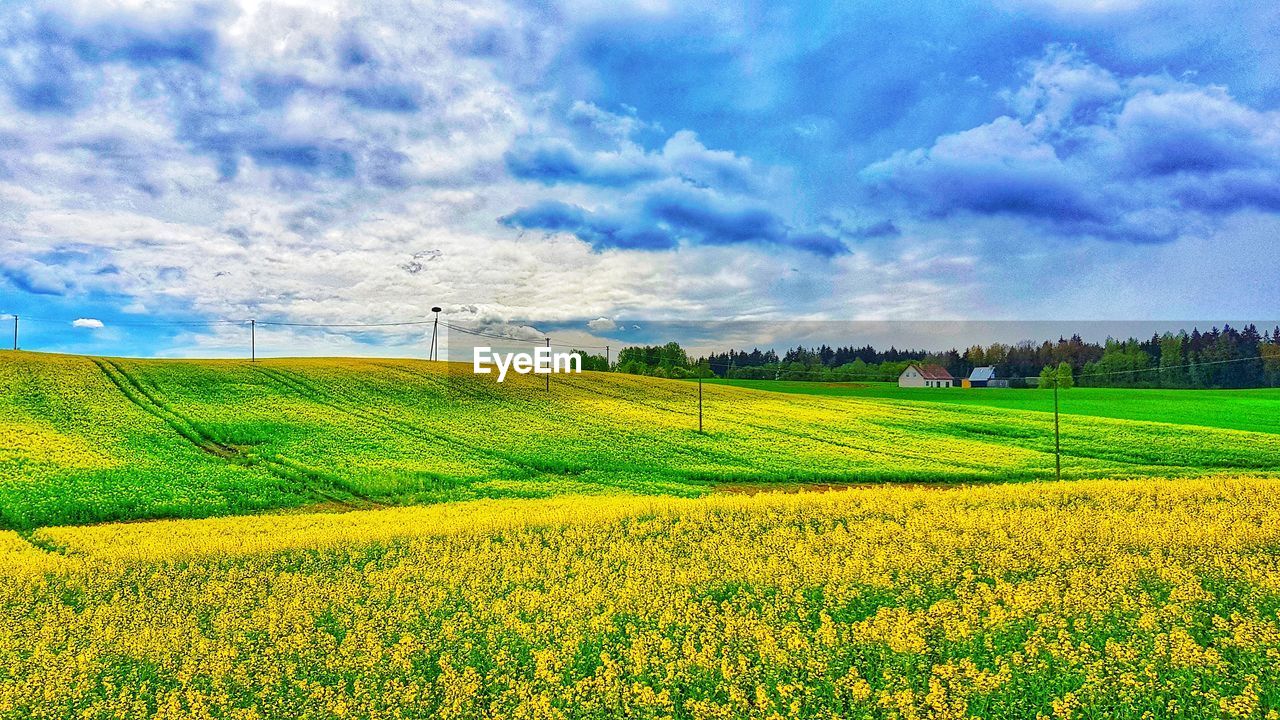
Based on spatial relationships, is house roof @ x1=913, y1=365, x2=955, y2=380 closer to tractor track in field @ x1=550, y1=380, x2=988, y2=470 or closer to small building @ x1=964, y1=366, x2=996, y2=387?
small building @ x1=964, y1=366, x2=996, y2=387

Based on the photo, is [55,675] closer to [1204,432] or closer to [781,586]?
[781,586]

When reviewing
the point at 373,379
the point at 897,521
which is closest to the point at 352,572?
the point at 897,521

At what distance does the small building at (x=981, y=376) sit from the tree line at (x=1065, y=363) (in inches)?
95.6

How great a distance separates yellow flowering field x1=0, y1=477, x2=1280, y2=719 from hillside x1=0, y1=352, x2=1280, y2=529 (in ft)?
45.1

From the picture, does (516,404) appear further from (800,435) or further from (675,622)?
(675,622)

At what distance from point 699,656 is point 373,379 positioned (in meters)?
54.9

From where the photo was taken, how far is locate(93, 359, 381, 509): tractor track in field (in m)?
28.7

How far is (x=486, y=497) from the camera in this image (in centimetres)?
2602

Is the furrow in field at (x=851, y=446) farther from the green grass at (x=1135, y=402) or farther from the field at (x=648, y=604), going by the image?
the green grass at (x=1135, y=402)

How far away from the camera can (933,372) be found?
125m

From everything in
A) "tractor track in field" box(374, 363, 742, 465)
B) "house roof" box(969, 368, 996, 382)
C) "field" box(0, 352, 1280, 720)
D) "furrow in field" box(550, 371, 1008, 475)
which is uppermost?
"house roof" box(969, 368, 996, 382)

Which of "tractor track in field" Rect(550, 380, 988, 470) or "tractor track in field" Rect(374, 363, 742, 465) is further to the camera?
"tractor track in field" Rect(374, 363, 742, 465)

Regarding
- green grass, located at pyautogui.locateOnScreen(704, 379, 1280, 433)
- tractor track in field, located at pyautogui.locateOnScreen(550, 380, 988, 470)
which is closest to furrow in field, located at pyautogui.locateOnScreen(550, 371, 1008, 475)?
tractor track in field, located at pyautogui.locateOnScreen(550, 380, 988, 470)

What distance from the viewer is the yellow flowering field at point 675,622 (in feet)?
24.4
